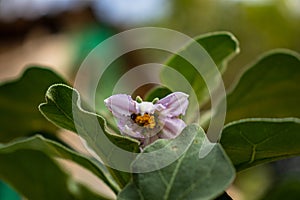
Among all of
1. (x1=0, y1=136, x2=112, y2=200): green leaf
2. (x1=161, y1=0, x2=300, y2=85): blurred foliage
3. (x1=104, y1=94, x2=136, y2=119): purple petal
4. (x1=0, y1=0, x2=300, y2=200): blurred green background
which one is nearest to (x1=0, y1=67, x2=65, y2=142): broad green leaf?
(x1=0, y1=136, x2=112, y2=200): green leaf

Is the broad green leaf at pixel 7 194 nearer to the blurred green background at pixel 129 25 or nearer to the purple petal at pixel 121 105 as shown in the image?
the purple petal at pixel 121 105

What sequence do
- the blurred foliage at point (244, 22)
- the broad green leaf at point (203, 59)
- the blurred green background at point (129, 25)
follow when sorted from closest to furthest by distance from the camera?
the broad green leaf at point (203, 59) < the blurred green background at point (129, 25) < the blurred foliage at point (244, 22)

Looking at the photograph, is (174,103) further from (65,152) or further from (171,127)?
(65,152)

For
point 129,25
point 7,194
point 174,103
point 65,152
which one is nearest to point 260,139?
point 174,103

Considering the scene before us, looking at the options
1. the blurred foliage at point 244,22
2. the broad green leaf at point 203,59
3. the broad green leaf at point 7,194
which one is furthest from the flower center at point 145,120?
the blurred foliage at point 244,22

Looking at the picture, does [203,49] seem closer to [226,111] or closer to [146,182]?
[226,111]

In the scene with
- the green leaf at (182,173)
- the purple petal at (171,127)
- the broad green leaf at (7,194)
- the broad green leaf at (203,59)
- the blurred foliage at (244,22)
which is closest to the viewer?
the green leaf at (182,173)
